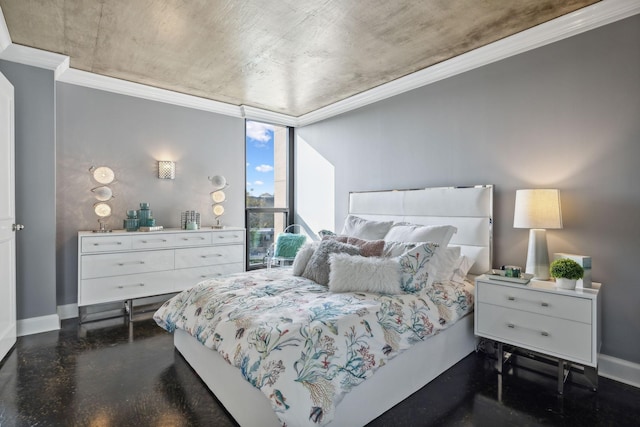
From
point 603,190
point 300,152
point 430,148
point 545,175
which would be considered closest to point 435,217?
point 430,148

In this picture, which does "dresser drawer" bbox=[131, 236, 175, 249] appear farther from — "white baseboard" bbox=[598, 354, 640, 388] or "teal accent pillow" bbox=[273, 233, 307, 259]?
"white baseboard" bbox=[598, 354, 640, 388]

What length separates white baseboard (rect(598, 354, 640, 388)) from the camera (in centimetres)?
220

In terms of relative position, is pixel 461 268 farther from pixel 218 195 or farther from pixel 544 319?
pixel 218 195

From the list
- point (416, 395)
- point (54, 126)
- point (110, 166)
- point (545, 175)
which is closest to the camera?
point (416, 395)

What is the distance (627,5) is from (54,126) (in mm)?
4721

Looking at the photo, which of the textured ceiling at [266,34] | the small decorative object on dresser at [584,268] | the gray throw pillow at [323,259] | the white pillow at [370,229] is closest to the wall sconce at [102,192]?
the textured ceiling at [266,34]

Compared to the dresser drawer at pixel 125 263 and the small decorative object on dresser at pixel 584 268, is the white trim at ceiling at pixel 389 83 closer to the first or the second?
the small decorative object on dresser at pixel 584 268

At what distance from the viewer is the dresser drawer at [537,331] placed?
2.05 metres

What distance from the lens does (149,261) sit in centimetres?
359

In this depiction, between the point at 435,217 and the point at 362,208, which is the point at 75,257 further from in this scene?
the point at 435,217

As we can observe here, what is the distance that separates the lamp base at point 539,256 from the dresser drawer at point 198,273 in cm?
314

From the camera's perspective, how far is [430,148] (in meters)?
3.41

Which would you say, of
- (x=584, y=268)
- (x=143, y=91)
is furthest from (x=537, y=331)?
(x=143, y=91)

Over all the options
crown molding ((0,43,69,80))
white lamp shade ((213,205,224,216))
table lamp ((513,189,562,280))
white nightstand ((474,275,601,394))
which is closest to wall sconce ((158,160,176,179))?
white lamp shade ((213,205,224,216))
